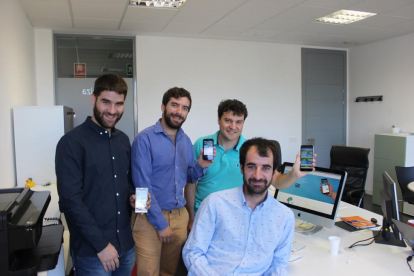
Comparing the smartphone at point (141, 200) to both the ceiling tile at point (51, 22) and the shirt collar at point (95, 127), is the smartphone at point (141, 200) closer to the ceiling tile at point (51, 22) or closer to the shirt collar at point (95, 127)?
the shirt collar at point (95, 127)

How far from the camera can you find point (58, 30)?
451 cm

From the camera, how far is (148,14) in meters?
3.91

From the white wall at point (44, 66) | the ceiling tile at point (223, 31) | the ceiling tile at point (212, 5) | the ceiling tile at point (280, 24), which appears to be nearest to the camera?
the ceiling tile at point (212, 5)

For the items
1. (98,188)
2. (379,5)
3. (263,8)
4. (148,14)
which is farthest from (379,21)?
(98,188)

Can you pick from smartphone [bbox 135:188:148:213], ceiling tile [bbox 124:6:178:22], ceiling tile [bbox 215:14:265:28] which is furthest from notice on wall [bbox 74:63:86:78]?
smartphone [bbox 135:188:148:213]

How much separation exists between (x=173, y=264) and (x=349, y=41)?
5.21 metres

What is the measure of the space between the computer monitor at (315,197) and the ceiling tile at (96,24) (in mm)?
3243

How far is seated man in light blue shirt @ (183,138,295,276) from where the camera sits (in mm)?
1540

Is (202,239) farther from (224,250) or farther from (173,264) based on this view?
(173,264)

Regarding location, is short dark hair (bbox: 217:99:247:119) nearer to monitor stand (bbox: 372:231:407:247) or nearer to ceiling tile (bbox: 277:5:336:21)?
monitor stand (bbox: 372:231:407:247)

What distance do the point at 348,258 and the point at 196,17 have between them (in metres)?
3.35

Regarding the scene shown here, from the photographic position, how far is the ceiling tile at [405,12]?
3820mm

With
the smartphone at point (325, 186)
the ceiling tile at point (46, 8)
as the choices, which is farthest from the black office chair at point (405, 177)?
the ceiling tile at point (46, 8)

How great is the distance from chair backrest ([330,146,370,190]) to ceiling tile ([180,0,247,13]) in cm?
221
